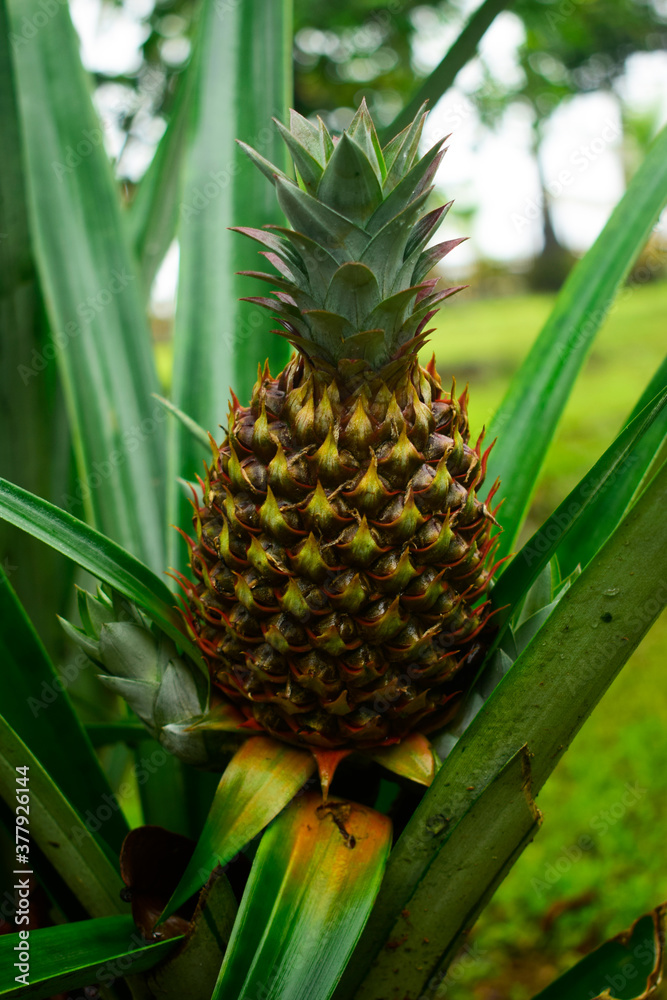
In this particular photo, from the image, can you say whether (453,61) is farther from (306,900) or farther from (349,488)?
(306,900)

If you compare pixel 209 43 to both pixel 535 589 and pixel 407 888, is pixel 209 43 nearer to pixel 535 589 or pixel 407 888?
pixel 535 589

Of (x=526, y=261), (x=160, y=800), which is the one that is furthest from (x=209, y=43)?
(x=526, y=261)

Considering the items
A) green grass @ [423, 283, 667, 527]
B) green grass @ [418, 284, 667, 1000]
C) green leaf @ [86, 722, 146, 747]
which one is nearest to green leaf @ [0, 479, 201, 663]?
green leaf @ [86, 722, 146, 747]

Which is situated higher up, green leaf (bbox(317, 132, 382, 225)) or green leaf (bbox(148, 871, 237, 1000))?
green leaf (bbox(317, 132, 382, 225))

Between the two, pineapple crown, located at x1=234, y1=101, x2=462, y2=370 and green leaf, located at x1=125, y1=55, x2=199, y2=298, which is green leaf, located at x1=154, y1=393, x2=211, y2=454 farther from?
green leaf, located at x1=125, y1=55, x2=199, y2=298

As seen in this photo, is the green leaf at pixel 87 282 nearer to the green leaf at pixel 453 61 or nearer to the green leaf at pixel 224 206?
the green leaf at pixel 224 206
